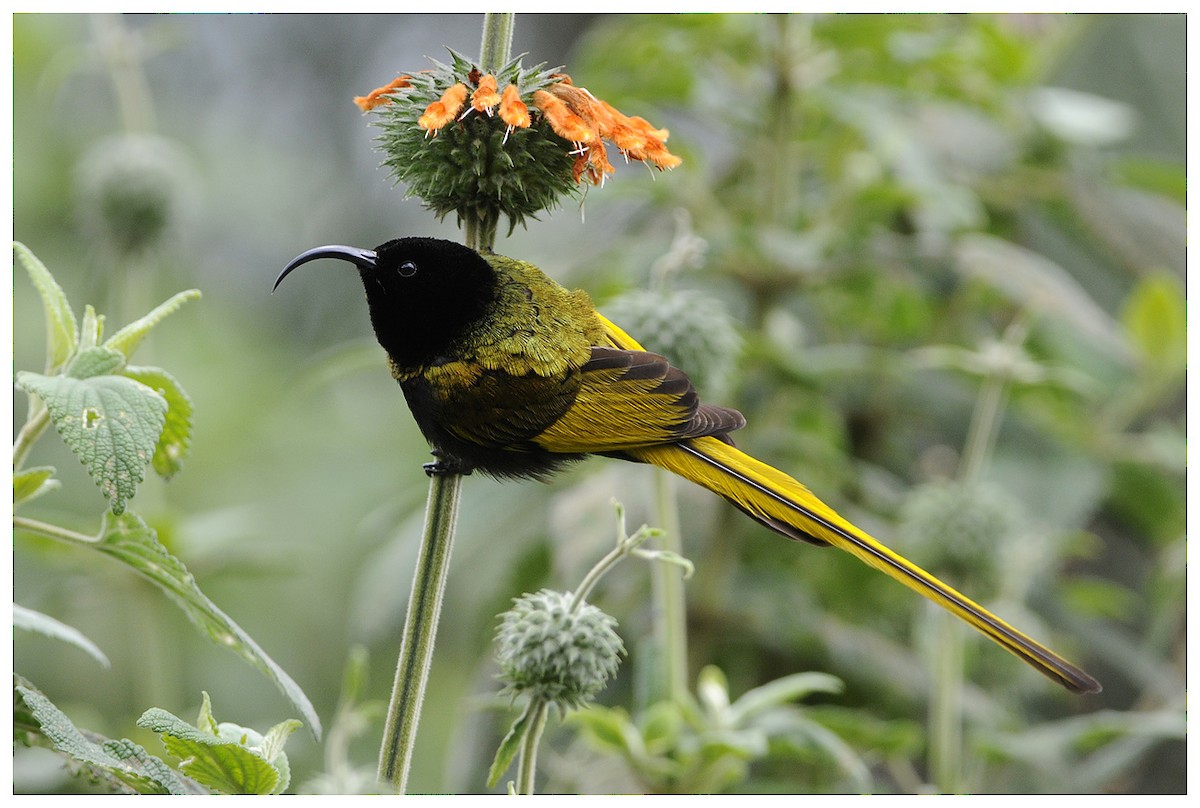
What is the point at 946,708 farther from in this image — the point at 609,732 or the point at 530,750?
the point at 530,750

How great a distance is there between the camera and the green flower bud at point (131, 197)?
8.24 feet

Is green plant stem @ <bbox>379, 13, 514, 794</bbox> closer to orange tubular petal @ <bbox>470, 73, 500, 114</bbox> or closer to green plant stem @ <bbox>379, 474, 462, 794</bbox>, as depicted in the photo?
green plant stem @ <bbox>379, 474, 462, 794</bbox>

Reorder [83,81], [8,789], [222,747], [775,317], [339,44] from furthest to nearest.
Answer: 1. [339,44]
2. [83,81]
3. [775,317]
4. [8,789]
5. [222,747]

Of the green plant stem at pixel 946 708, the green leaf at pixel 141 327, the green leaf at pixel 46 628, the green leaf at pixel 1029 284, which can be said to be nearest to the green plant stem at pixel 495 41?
the green leaf at pixel 141 327

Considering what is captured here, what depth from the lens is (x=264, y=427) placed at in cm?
339

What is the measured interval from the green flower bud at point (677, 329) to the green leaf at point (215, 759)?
2.92 feet

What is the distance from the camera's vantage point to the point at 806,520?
1195mm

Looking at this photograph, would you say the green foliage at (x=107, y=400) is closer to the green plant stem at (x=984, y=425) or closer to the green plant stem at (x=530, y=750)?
the green plant stem at (x=530, y=750)

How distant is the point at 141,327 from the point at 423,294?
0.28 metres

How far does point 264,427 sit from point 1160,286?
232cm

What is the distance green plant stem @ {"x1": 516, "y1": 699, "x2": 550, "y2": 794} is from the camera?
1.10 metres

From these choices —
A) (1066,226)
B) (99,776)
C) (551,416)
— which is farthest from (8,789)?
(1066,226)

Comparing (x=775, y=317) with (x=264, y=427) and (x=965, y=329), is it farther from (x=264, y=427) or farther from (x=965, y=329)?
(x=264, y=427)

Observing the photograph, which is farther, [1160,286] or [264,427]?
[264,427]
